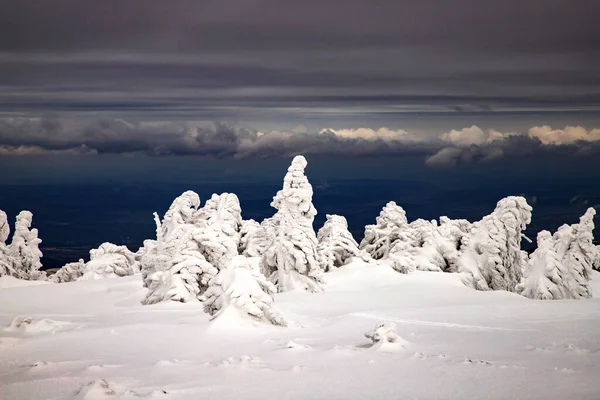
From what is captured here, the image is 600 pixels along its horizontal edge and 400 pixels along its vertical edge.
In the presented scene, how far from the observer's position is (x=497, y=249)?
111 ft

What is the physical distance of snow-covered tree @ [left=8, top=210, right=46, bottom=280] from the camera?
50.5 m

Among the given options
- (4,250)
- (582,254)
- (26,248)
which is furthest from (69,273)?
(582,254)

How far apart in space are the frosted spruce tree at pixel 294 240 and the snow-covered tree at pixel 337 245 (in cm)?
483

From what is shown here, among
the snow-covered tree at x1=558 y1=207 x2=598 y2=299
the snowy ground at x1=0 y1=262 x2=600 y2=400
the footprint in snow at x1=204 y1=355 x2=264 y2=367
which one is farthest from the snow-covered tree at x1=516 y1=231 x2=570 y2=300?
the footprint in snow at x1=204 y1=355 x2=264 y2=367

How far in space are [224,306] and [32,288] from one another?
16.9 metres

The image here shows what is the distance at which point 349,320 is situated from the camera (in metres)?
21.1

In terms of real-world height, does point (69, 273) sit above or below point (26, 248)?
below

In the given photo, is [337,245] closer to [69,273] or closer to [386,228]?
[386,228]

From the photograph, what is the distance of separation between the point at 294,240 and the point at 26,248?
2635cm

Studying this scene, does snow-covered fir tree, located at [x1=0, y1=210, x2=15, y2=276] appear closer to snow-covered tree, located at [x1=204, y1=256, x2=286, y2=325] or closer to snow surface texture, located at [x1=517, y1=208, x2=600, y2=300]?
snow-covered tree, located at [x1=204, y1=256, x2=286, y2=325]

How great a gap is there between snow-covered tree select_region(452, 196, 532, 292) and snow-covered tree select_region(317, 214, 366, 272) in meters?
6.81

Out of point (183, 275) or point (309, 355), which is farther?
point (183, 275)

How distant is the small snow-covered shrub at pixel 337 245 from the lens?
128 ft

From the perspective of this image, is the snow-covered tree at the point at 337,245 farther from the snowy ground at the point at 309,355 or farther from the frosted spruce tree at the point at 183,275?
the snowy ground at the point at 309,355
